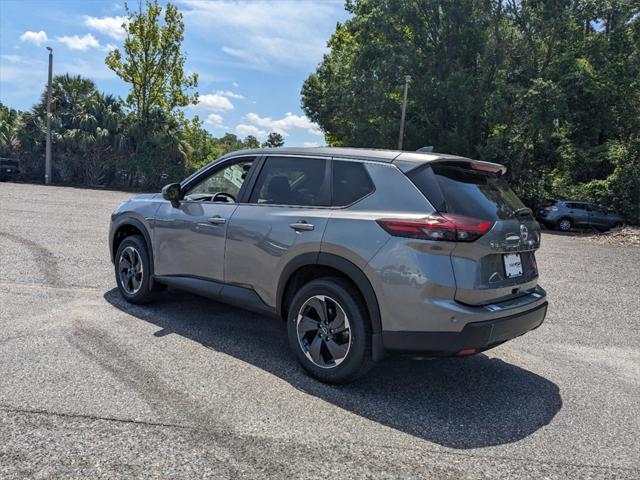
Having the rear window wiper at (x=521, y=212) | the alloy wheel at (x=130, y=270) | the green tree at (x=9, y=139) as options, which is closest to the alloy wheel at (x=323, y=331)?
the rear window wiper at (x=521, y=212)

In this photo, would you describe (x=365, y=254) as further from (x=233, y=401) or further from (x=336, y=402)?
(x=233, y=401)

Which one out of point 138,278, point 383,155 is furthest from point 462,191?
point 138,278

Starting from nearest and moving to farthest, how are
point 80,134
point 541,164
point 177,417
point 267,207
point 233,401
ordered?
point 177,417
point 233,401
point 267,207
point 541,164
point 80,134

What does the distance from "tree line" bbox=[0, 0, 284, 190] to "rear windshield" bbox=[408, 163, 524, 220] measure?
95.3 ft

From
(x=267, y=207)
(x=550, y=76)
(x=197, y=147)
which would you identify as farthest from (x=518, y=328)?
(x=197, y=147)

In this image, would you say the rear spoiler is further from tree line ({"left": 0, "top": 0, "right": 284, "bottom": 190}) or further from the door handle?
tree line ({"left": 0, "top": 0, "right": 284, "bottom": 190})

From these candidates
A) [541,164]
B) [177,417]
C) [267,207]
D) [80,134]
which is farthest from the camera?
[80,134]

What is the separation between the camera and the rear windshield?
3525mm

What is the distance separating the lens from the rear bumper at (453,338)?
3371 millimetres

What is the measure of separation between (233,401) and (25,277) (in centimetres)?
439

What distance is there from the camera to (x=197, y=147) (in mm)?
36250

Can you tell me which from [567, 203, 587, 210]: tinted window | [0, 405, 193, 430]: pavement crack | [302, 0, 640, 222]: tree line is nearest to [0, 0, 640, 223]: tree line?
[302, 0, 640, 222]: tree line

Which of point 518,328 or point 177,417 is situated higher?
point 518,328

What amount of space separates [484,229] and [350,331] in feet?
3.84
